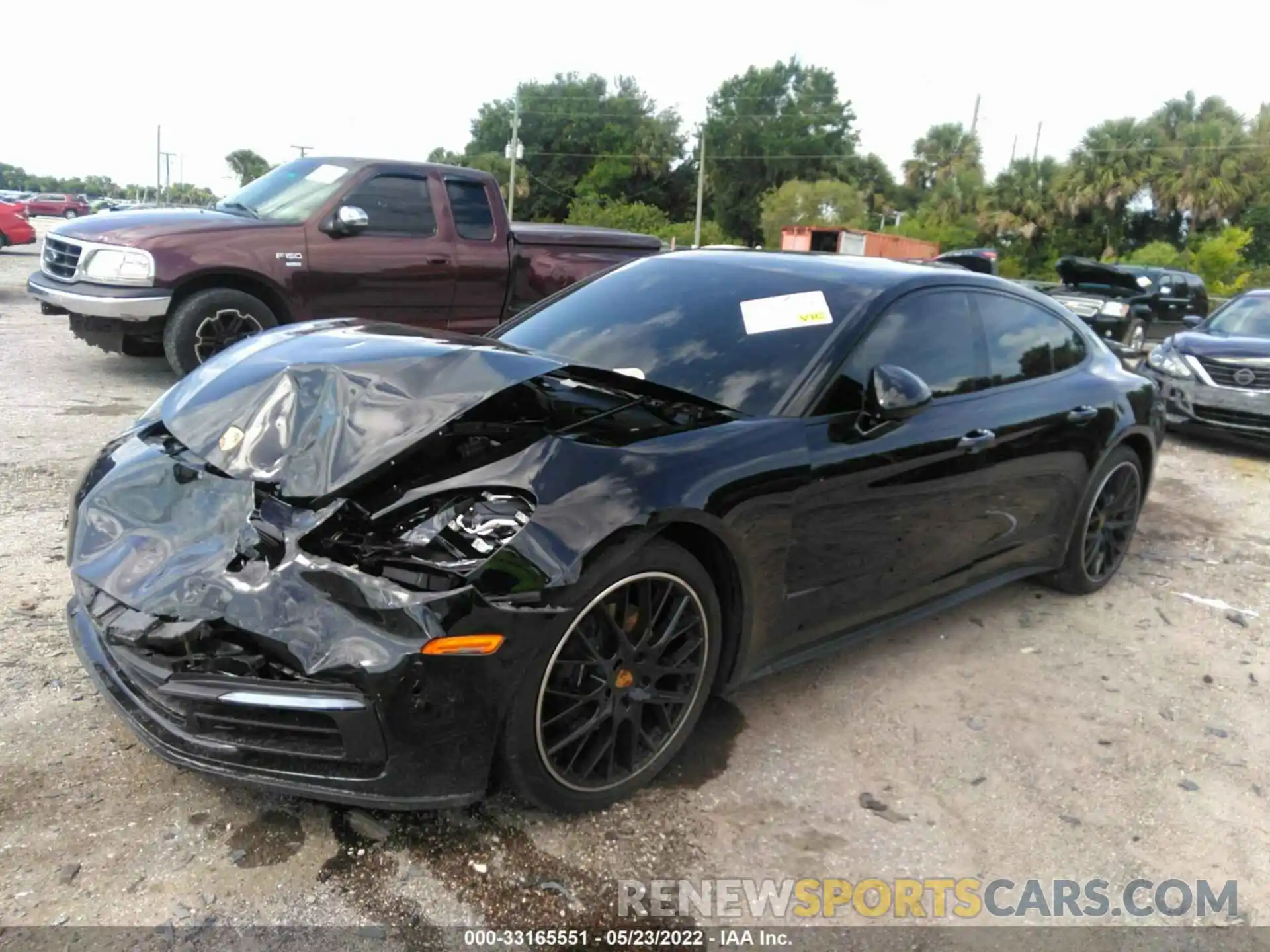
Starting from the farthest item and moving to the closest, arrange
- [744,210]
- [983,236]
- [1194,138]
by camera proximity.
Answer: [744,210] → [983,236] → [1194,138]

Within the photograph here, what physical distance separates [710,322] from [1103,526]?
244cm

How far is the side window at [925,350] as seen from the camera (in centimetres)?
323

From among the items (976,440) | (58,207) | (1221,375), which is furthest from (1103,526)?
(58,207)

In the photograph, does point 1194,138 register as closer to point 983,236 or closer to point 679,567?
point 983,236

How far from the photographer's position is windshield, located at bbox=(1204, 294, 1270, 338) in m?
9.16

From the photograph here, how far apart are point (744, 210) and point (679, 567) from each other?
68148 millimetres

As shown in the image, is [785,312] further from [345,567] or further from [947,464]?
[345,567]

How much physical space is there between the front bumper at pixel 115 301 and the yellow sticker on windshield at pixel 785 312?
512 cm

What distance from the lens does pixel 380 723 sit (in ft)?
7.14

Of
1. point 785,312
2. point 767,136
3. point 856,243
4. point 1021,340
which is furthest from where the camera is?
point 767,136

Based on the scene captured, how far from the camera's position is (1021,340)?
409 cm

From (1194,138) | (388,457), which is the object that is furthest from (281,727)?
(1194,138)

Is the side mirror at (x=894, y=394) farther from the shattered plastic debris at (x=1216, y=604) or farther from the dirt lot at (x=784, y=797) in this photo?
the shattered plastic debris at (x=1216, y=604)

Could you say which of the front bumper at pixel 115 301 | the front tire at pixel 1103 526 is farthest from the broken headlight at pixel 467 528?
the front bumper at pixel 115 301
